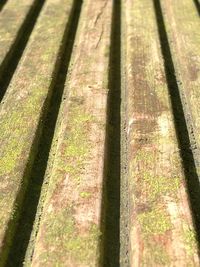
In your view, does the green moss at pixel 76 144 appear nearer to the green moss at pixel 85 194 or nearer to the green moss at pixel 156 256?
the green moss at pixel 85 194

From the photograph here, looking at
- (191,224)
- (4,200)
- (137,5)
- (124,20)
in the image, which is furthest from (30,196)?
(137,5)

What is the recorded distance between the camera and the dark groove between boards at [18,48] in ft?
6.76

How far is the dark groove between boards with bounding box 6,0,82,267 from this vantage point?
1.28m

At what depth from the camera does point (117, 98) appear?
193 cm

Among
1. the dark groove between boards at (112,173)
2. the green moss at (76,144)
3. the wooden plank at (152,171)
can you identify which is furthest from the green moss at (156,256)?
the green moss at (76,144)

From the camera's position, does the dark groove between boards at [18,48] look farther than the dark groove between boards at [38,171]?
Yes

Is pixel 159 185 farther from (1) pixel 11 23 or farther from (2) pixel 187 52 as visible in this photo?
(1) pixel 11 23

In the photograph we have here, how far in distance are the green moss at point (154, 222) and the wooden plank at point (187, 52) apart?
0.32m

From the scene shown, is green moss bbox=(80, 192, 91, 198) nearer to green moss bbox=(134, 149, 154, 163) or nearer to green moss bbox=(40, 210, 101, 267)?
green moss bbox=(40, 210, 101, 267)

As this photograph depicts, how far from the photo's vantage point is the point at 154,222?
127 centimetres

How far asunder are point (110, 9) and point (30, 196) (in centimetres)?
173

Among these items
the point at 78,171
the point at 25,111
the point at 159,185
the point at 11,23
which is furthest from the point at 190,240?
the point at 11,23

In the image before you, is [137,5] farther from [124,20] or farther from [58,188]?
[58,188]

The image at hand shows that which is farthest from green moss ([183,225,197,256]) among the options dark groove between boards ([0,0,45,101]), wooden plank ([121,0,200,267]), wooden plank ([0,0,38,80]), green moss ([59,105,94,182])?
wooden plank ([0,0,38,80])
